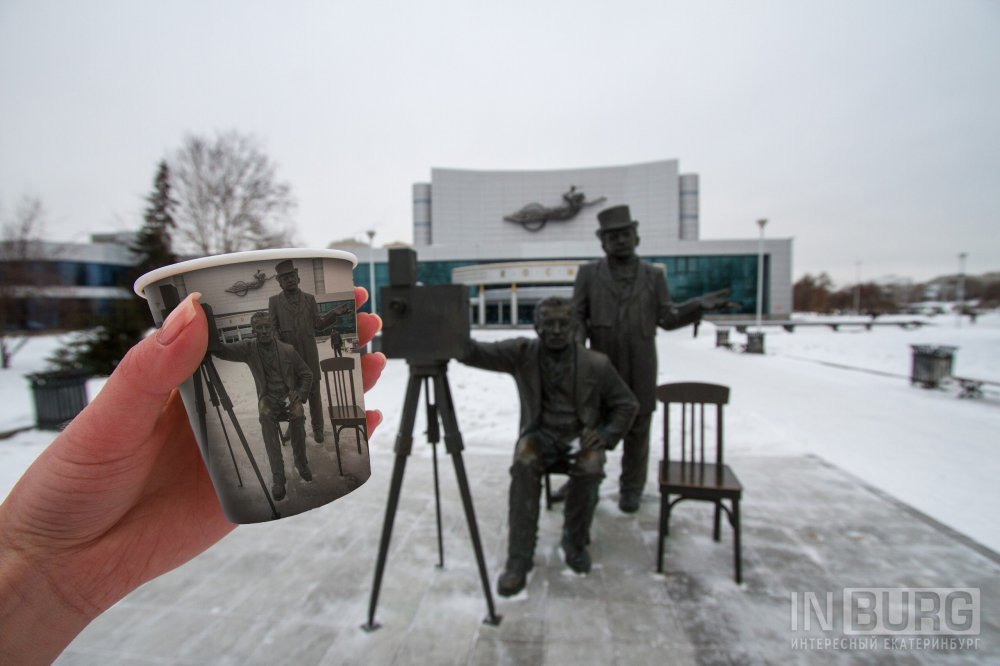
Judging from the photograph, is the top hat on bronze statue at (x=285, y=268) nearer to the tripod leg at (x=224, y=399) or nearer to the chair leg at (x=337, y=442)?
the tripod leg at (x=224, y=399)

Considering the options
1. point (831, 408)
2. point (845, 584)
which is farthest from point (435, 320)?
point (831, 408)

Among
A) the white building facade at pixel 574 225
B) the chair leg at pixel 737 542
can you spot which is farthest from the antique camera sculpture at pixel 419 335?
the white building facade at pixel 574 225

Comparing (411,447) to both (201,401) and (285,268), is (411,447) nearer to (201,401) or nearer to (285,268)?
(201,401)

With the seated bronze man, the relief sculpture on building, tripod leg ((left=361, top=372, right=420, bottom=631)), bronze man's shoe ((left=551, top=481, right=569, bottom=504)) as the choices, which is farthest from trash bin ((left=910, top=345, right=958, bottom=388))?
the relief sculpture on building

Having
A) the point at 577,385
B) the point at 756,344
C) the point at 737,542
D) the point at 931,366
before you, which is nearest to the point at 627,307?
the point at 577,385

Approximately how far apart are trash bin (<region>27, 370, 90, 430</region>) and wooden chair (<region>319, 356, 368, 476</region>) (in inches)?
324

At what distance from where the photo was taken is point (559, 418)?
10.3 feet

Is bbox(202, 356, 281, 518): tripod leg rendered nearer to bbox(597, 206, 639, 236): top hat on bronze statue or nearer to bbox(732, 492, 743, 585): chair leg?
bbox(732, 492, 743, 585): chair leg

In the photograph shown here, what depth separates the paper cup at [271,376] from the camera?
0.86 metres

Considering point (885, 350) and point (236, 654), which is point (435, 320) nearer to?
point (236, 654)

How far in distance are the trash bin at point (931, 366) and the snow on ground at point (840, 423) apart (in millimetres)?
252

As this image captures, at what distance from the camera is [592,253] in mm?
36812

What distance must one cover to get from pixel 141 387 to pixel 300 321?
0.37 meters

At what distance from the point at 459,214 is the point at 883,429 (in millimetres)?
41566
